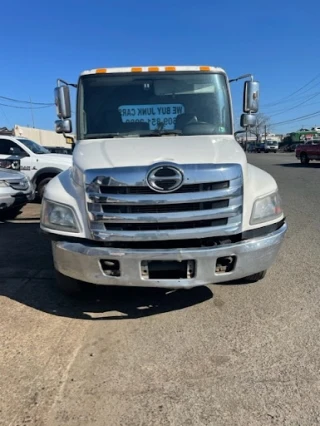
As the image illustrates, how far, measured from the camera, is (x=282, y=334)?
11.6 ft

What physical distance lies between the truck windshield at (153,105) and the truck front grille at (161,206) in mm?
1401

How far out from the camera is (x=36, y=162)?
11016 mm

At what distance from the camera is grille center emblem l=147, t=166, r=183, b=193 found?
3416 mm

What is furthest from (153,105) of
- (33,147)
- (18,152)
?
(33,147)

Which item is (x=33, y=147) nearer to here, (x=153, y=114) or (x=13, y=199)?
(x=13, y=199)

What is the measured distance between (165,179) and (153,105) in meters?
1.80

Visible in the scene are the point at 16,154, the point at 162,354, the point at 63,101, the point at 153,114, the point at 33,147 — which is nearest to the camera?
the point at 162,354

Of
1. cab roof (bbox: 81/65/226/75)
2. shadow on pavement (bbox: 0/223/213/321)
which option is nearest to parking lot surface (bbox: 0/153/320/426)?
shadow on pavement (bbox: 0/223/213/321)

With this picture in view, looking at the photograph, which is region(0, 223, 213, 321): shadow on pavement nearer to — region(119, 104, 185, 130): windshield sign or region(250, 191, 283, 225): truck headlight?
region(250, 191, 283, 225): truck headlight

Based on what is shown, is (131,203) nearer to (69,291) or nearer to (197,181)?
(197,181)

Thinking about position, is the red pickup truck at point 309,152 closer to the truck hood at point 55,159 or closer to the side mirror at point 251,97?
the truck hood at point 55,159

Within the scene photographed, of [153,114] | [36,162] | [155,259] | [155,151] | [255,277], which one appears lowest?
[255,277]

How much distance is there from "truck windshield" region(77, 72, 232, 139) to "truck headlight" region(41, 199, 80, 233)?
1.37 m

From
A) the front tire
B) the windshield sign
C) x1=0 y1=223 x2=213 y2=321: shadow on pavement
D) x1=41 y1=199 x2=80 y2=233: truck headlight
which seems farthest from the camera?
the windshield sign
